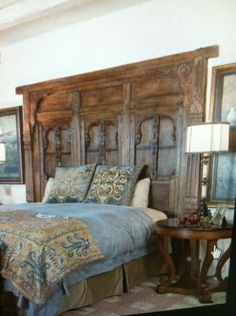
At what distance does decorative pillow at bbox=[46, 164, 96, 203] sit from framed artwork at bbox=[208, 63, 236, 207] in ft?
3.95

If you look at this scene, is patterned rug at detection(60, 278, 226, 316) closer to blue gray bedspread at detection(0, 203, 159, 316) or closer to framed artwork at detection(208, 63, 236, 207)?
blue gray bedspread at detection(0, 203, 159, 316)

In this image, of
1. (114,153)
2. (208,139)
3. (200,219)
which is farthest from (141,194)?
(208,139)

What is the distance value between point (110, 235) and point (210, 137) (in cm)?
107

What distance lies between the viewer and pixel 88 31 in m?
3.37

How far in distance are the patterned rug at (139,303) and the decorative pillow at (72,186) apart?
103cm

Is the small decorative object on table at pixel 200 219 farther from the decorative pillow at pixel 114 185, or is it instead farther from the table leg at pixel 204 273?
the decorative pillow at pixel 114 185

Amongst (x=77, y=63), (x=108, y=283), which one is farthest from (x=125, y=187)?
(x=77, y=63)

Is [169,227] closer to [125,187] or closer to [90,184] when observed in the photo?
[125,187]

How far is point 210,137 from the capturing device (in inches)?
87.4

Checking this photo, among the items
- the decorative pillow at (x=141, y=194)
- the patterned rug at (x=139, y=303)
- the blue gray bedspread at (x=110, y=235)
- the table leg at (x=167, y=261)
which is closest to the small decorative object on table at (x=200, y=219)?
the table leg at (x=167, y=261)

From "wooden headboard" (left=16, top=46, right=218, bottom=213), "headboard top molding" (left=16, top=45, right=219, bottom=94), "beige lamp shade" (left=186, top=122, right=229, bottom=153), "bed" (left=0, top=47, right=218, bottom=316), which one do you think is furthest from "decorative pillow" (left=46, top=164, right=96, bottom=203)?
"beige lamp shade" (left=186, top=122, right=229, bottom=153)

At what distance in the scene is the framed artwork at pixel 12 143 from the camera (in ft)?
13.2

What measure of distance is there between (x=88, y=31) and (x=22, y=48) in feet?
3.92

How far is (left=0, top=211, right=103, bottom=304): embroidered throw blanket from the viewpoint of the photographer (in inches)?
60.6
